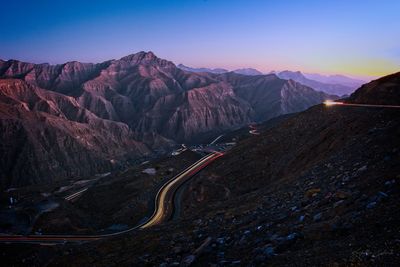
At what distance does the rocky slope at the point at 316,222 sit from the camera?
40.9 ft

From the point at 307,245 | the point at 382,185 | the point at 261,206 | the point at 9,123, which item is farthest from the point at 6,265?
the point at 9,123

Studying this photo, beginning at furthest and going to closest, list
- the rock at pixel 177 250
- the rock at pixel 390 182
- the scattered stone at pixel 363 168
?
the rock at pixel 177 250 → the scattered stone at pixel 363 168 → the rock at pixel 390 182

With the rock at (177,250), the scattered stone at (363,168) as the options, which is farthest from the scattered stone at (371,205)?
the rock at (177,250)

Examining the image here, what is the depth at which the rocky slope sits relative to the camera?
490 inches

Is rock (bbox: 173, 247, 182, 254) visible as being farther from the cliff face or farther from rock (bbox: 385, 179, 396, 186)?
the cliff face

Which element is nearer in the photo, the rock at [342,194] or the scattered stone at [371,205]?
the scattered stone at [371,205]

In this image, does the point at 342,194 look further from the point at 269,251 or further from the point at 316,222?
the point at 269,251

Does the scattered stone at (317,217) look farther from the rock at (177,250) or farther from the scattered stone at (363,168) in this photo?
the rock at (177,250)

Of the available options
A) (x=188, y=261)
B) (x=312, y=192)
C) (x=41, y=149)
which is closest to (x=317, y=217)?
(x=312, y=192)

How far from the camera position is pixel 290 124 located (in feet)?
190

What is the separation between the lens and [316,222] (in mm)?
15875

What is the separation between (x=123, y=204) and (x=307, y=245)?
2236 inches

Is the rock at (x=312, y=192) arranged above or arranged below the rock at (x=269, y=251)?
above

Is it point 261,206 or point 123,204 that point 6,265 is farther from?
point 261,206
